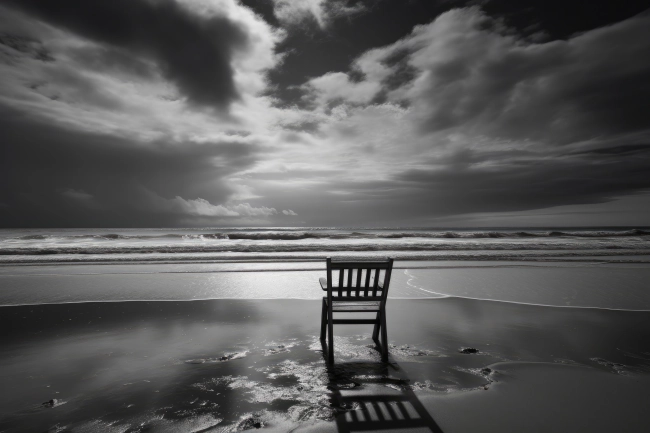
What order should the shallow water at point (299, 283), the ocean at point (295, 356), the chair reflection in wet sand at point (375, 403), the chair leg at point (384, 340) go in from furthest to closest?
the shallow water at point (299, 283), the chair leg at point (384, 340), the ocean at point (295, 356), the chair reflection in wet sand at point (375, 403)

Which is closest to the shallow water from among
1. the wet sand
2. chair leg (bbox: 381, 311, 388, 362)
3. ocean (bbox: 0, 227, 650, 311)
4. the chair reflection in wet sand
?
ocean (bbox: 0, 227, 650, 311)

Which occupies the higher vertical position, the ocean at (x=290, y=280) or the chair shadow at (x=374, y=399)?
the chair shadow at (x=374, y=399)

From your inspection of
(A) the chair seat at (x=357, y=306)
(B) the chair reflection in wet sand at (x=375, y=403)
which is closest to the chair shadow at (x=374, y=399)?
(B) the chair reflection in wet sand at (x=375, y=403)

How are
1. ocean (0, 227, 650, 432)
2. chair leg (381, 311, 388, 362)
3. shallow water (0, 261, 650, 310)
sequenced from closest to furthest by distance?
ocean (0, 227, 650, 432)
chair leg (381, 311, 388, 362)
shallow water (0, 261, 650, 310)

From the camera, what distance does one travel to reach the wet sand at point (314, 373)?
3.18 meters

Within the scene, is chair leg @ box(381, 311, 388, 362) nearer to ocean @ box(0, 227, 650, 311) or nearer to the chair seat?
the chair seat

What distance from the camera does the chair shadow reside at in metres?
3.10

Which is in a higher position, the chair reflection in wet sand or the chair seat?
the chair seat

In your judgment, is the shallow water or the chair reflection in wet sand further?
the shallow water

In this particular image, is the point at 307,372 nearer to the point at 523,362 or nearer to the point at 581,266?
the point at 523,362

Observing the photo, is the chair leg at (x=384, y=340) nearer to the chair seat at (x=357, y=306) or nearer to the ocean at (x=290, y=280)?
the chair seat at (x=357, y=306)

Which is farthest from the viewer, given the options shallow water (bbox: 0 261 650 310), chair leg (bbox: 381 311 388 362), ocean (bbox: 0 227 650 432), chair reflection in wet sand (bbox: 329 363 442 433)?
shallow water (bbox: 0 261 650 310)

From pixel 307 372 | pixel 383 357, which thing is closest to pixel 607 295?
pixel 383 357

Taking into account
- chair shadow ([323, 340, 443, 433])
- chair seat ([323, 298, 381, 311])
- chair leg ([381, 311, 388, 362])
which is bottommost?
chair shadow ([323, 340, 443, 433])
